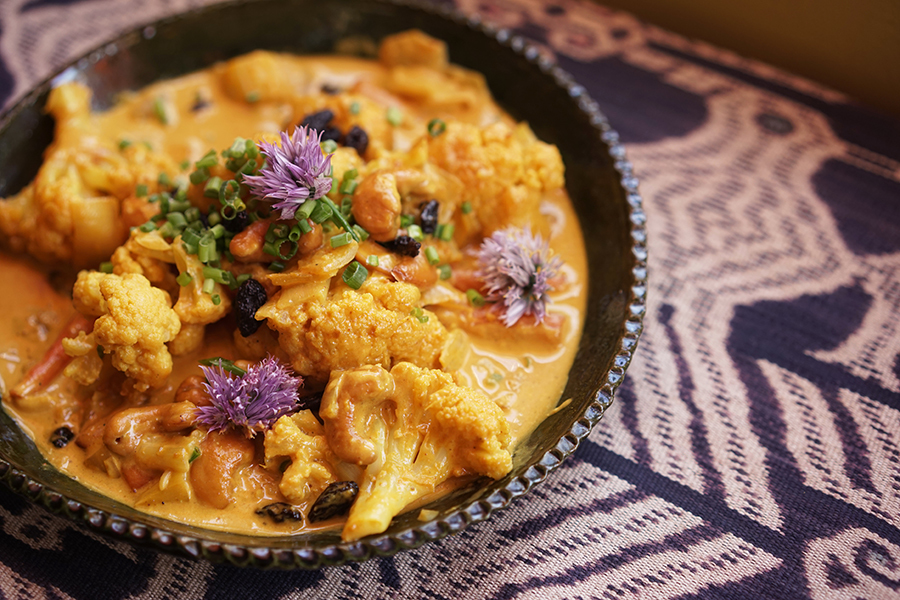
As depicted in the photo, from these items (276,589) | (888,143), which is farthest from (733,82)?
(276,589)

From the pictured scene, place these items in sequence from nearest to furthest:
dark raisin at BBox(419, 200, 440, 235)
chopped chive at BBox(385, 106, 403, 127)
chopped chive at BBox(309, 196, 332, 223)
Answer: chopped chive at BBox(309, 196, 332, 223)
dark raisin at BBox(419, 200, 440, 235)
chopped chive at BBox(385, 106, 403, 127)

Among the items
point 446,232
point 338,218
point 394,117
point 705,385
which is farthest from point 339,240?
point 705,385

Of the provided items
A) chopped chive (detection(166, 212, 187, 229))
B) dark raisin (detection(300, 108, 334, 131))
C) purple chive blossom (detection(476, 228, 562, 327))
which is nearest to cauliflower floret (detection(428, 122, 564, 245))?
purple chive blossom (detection(476, 228, 562, 327))

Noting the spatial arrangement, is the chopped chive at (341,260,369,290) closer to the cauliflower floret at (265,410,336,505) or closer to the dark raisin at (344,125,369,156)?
the cauliflower floret at (265,410,336,505)

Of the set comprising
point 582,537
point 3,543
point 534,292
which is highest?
point 534,292

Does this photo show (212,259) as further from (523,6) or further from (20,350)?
(523,6)

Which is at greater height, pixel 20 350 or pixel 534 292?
pixel 534 292
